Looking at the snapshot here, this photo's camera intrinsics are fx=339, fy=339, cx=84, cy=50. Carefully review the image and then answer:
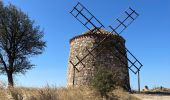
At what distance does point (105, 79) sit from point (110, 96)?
39.8 inches

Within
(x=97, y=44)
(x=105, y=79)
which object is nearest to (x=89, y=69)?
(x=97, y=44)

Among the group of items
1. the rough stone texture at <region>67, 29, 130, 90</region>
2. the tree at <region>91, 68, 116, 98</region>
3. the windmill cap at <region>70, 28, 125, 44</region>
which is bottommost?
the tree at <region>91, 68, 116, 98</region>

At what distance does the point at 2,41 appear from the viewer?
101 feet

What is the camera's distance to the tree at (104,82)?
18.9 meters

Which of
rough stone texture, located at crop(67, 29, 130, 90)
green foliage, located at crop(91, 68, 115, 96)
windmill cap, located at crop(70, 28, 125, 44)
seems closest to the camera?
green foliage, located at crop(91, 68, 115, 96)

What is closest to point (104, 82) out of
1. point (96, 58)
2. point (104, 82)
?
point (104, 82)

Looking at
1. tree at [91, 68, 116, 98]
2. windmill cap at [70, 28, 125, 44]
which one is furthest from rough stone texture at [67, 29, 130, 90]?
tree at [91, 68, 116, 98]

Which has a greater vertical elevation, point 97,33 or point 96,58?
point 97,33

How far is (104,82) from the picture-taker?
62.8 ft

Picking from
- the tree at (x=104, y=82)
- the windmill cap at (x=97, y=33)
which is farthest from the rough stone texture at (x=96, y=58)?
the tree at (x=104, y=82)

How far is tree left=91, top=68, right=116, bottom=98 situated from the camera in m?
18.9

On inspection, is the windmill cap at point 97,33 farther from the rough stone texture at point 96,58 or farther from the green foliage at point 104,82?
the green foliage at point 104,82

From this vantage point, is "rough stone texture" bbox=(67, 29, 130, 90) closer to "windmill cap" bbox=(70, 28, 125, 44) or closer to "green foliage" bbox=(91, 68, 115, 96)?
"windmill cap" bbox=(70, 28, 125, 44)

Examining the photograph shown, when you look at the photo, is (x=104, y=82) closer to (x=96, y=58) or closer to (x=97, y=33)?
(x=96, y=58)
